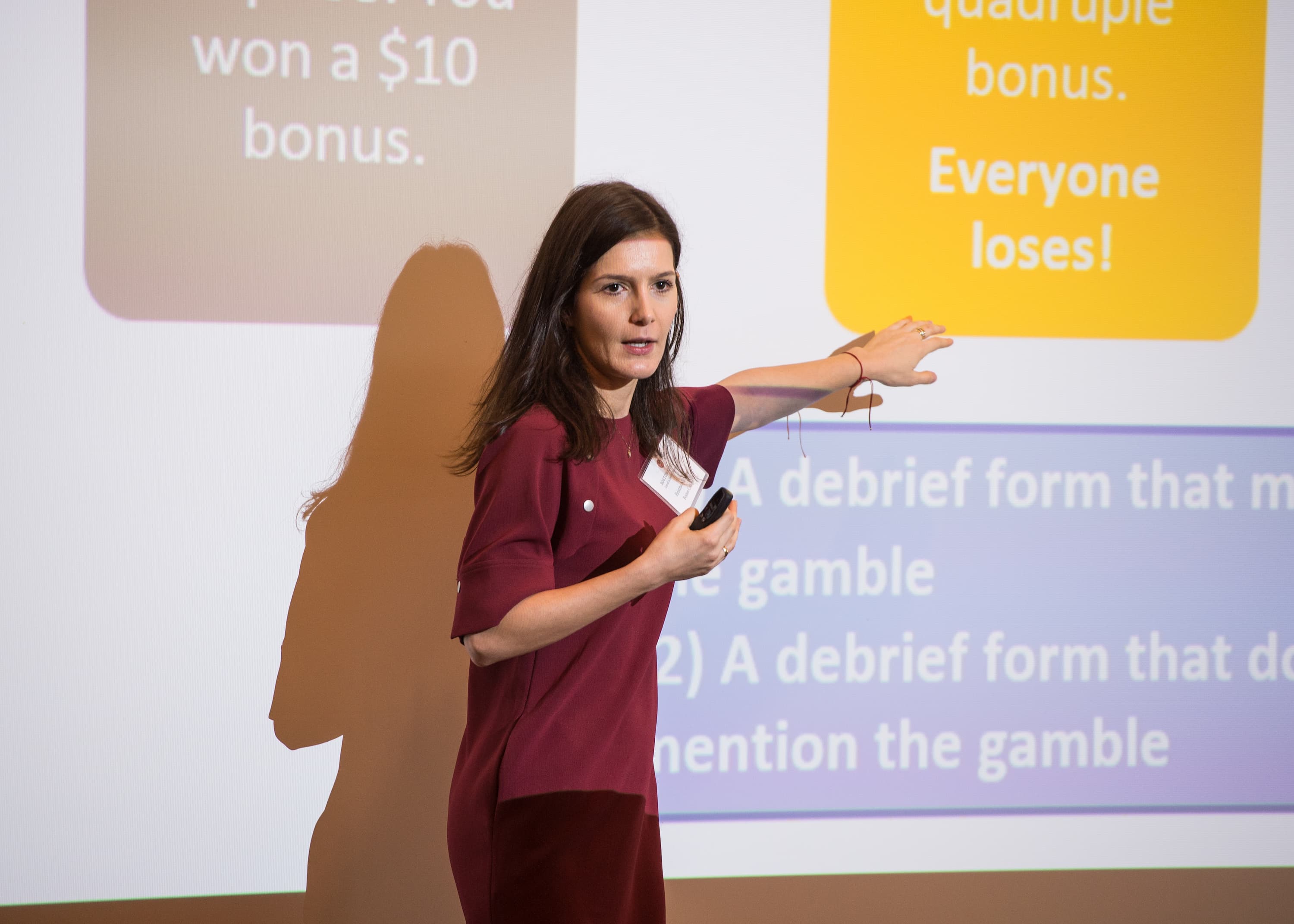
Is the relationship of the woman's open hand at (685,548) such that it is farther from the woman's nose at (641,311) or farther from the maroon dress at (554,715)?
the woman's nose at (641,311)

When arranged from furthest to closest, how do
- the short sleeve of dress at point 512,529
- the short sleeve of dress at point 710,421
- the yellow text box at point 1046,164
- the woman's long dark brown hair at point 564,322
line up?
the yellow text box at point 1046,164
the short sleeve of dress at point 710,421
the woman's long dark brown hair at point 564,322
the short sleeve of dress at point 512,529

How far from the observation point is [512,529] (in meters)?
1.31

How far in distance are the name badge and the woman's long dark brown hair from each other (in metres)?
0.11

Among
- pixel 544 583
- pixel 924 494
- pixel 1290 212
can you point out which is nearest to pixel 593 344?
pixel 544 583

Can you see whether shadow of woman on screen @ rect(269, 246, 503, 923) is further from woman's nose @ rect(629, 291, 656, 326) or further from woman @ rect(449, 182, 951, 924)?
woman's nose @ rect(629, 291, 656, 326)

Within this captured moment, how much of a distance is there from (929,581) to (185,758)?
143 cm

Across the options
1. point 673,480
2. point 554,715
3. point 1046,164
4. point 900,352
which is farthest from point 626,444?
point 1046,164

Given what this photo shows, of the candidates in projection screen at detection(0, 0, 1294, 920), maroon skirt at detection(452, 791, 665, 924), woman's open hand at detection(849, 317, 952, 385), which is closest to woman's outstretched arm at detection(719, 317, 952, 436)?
woman's open hand at detection(849, 317, 952, 385)

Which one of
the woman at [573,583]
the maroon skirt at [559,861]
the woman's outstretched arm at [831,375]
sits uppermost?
the woman's outstretched arm at [831,375]

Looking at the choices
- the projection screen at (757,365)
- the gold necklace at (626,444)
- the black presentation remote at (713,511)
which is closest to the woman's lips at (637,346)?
the gold necklace at (626,444)

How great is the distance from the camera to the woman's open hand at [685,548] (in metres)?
1.31

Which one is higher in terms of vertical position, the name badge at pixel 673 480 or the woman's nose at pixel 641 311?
the woman's nose at pixel 641 311

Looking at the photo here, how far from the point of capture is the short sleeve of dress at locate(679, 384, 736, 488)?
66.5 inches

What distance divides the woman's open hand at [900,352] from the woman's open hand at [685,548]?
68cm
